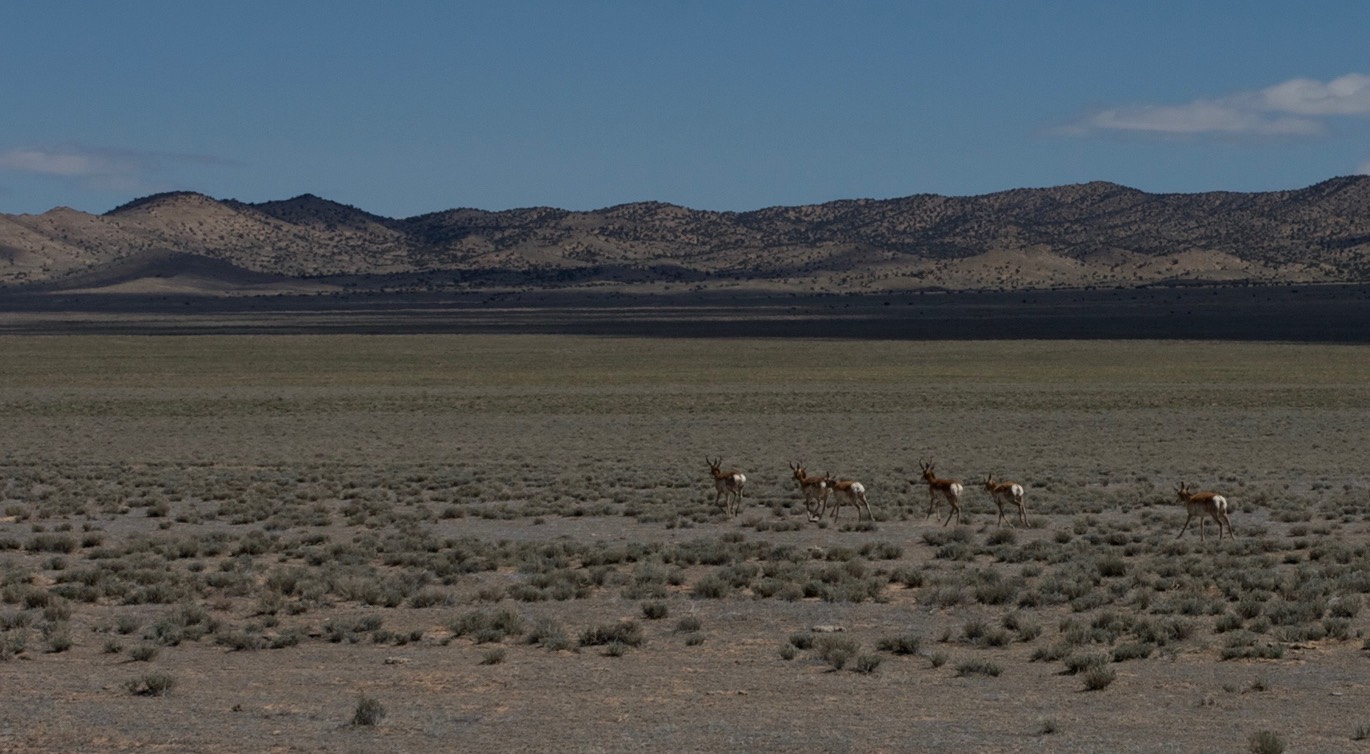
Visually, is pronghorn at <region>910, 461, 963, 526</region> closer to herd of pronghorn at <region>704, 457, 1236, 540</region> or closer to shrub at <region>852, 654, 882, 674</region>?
herd of pronghorn at <region>704, 457, 1236, 540</region>

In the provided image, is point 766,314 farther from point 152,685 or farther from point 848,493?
point 152,685

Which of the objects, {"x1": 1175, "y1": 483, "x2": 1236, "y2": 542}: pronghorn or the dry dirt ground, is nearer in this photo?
the dry dirt ground

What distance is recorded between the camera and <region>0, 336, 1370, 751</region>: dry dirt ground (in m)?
11.2

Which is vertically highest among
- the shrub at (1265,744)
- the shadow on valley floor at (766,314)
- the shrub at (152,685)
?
the shrub at (1265,744)

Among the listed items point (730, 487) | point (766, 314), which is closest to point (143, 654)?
point (730, 487)

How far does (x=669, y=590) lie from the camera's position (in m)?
17.1

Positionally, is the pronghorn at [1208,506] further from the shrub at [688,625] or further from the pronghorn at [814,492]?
the shrub at [688,625]

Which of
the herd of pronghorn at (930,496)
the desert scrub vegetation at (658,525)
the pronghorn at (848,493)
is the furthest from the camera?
the pronghorn at (848,493)

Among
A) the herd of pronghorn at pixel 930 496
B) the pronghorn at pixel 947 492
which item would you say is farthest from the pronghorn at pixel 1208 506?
the pronghorn at pixel 947 492

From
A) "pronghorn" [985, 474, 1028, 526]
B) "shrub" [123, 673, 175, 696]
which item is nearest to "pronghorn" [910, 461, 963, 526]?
"pronghorn" [985, 474, 1028, 526]

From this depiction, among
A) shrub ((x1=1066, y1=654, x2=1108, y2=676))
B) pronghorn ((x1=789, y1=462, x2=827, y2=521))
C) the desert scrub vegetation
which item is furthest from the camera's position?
pronghorn ((x1=789, y1=462, x2=827, y2=521))

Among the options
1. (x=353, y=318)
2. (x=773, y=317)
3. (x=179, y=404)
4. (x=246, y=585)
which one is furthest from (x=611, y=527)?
(x=353, y=318)

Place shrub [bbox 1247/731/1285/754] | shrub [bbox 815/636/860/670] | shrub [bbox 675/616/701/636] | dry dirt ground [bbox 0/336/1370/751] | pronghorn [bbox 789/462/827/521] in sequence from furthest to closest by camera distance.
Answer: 1. pronghorn [bbox 789/462/827/521]
2. shrub [bbox 675/616/701/636]
3. shrub [bbox 815/636/860/670]
4. dry dirt ground [bbox 0/336/1370/751]
5. shrub [bbox 1247/731/1285/754]

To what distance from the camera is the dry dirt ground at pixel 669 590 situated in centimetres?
1119
